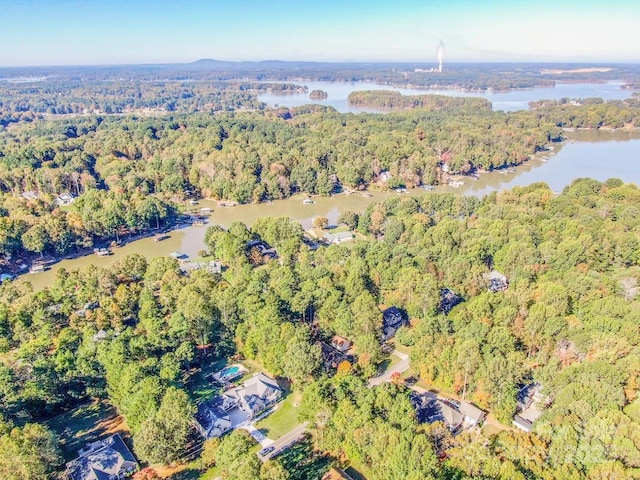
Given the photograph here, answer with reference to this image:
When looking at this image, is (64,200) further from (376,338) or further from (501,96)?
(501,96)

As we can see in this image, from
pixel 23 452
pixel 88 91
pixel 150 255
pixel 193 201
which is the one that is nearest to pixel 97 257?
pixel 150 255

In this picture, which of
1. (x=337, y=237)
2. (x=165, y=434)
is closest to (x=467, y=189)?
(x=337, y=237)

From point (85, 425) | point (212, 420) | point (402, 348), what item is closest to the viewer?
point (212, 420)

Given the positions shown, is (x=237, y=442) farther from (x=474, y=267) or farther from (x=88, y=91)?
(x=88, y=91)

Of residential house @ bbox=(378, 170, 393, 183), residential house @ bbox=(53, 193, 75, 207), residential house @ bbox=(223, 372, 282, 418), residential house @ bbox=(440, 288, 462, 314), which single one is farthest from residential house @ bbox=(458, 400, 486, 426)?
residential house @ bbox=(53, 193, 75, 207)

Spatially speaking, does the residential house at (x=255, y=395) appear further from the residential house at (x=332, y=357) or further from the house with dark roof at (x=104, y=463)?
the house with dark roof at (x=104, y=463)

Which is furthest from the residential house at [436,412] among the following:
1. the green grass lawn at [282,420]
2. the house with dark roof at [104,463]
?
the house with dark roof at [104,463]
